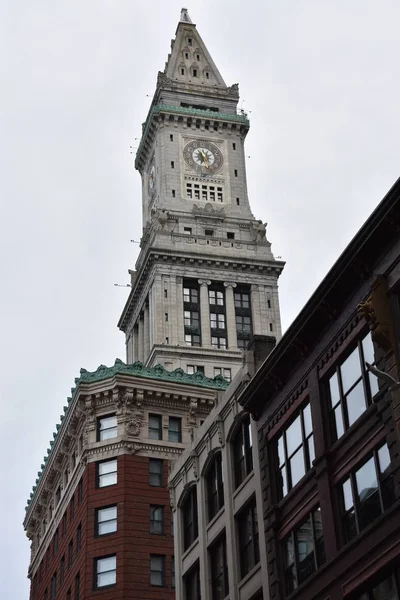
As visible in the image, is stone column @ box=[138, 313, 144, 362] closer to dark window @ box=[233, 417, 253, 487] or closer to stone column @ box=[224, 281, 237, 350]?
stone column @ box=[224, 281, 237, 350]

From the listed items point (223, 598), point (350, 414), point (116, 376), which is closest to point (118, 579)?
point (116, 376)

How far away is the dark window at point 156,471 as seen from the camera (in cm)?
7806

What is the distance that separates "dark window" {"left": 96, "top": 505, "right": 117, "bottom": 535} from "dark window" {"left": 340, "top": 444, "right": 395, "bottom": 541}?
3602 centimetres

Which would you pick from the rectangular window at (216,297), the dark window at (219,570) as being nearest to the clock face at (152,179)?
the rectangular window at (216,297)

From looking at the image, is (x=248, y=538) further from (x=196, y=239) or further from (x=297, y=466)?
(x=196, y=239)

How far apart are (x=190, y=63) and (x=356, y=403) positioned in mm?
133818

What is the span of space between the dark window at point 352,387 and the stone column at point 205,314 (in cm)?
8958

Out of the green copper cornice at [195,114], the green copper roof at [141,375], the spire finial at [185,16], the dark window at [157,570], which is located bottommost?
the dark window at [157,570]

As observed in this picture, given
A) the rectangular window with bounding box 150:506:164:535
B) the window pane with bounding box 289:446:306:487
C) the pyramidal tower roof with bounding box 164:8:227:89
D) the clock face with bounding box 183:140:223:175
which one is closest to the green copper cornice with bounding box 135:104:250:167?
the clock face with bounding box 183:140:223:175

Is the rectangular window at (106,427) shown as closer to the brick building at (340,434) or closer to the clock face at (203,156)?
the brick building at (340,434)

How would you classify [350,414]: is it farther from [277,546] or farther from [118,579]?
[118,579]

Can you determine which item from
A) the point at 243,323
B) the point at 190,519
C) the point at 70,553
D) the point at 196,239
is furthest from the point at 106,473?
the point at 196,239

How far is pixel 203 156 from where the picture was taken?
15725 cm

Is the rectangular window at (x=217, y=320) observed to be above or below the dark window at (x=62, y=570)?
above
